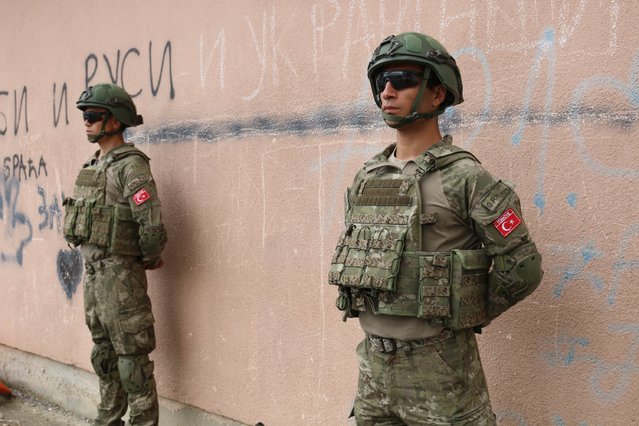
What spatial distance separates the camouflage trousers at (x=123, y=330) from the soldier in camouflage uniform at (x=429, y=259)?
2.00 metres

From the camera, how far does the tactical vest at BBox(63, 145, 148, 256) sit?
160 inches

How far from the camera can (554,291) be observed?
2768 millimetres

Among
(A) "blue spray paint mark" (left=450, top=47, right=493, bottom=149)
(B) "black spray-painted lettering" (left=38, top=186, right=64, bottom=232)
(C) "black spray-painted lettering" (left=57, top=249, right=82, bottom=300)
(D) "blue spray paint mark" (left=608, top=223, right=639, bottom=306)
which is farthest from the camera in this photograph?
(B) "black spray-painted lettering" (left=38, top=186, right=64, bottom=232)

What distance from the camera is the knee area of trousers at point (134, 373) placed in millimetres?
4168

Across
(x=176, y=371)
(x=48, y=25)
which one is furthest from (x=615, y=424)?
(x=48, y=25)

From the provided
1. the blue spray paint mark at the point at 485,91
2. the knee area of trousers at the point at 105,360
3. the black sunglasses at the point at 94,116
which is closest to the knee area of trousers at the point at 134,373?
the knee area of trousers at the point at 105,360

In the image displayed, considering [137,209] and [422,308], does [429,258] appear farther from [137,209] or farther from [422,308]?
[137,209]

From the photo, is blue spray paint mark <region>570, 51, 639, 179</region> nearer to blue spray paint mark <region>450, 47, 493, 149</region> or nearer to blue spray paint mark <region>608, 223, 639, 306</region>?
blue spray paint mark <region>608, 223, 639, 306</region>

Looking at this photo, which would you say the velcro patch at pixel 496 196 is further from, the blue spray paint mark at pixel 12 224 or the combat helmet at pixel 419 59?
the blue spray paint mark at pixel 12 224

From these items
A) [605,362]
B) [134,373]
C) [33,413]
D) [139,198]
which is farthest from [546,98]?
[33,413]

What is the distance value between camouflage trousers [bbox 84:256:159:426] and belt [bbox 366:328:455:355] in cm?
206

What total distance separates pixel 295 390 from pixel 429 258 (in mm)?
1784

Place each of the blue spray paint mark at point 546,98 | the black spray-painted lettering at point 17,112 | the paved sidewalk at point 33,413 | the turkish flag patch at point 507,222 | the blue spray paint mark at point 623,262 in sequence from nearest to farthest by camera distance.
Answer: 1. the turkish flag patch at point 507,222
2. the blue spray paint mark at point 623,262
3. the blue spray paint mark at point 546,98
4. the paved sidewalk at point 33,413
5. the black spray-painted lettering at point 17,112

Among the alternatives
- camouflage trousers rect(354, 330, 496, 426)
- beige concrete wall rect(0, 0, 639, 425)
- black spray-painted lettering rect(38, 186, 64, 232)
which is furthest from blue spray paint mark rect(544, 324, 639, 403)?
black spray-painted lettering rect(38, 186, 64, 232)
